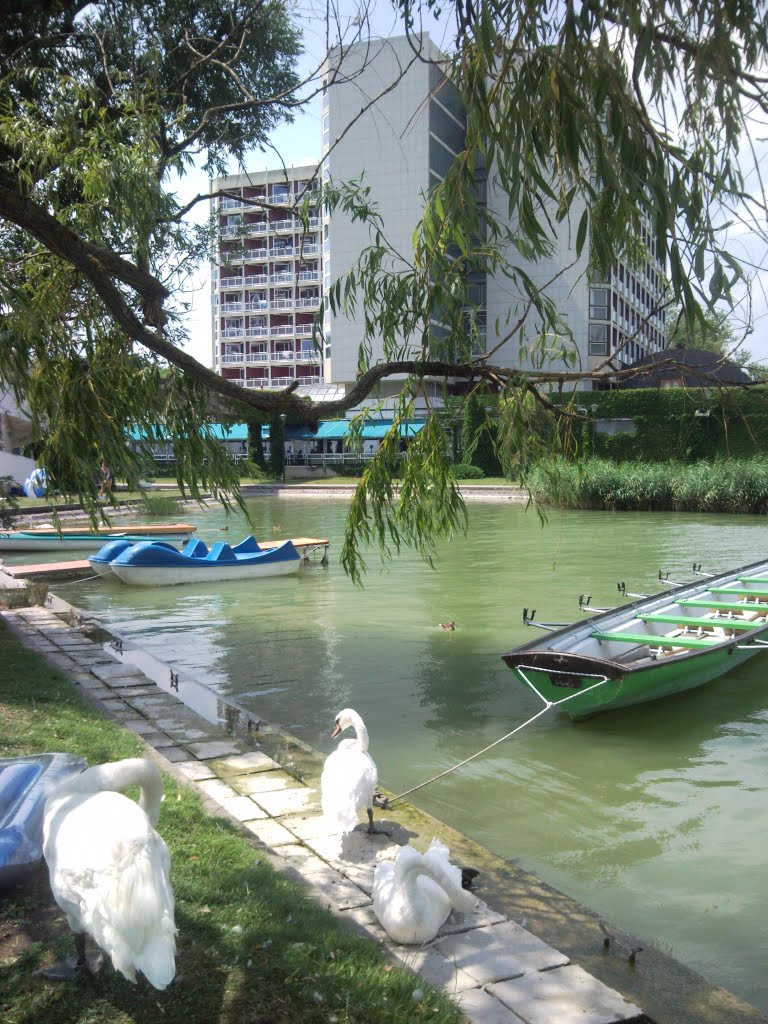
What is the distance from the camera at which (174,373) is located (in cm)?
493

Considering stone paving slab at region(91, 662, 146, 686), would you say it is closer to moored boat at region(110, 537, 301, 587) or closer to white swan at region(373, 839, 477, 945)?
white swan at region(373, 839, 477, 945)

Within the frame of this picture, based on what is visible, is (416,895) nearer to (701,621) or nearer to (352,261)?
(701,621)

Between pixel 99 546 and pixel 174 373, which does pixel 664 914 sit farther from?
pixel 99 546

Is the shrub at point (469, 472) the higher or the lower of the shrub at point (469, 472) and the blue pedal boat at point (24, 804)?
the higher

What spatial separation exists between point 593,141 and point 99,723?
16.8 ft

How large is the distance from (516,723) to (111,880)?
214 inches

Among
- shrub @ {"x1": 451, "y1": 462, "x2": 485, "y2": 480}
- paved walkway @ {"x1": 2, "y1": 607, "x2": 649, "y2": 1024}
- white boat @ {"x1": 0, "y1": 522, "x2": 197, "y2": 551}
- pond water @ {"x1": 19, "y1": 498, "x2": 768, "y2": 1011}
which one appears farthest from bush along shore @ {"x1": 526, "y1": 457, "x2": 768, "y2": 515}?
paved walkway @ {"x1": 2, "y1": 607, "x2": 649, "y2": 1024}

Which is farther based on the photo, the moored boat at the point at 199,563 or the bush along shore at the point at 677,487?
the bush along shore at the point at 677,487

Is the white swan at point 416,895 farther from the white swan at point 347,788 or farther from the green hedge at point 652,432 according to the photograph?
the green hedge at point 652,432

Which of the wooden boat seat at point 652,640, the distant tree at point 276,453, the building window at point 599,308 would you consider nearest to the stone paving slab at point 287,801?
the wooden boat seat at point 652,640

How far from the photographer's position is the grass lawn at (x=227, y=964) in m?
2.93

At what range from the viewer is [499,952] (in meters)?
3.58

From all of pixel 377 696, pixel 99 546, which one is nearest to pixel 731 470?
pixel 99 546

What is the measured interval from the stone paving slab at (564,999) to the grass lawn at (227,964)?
277 millimetres
